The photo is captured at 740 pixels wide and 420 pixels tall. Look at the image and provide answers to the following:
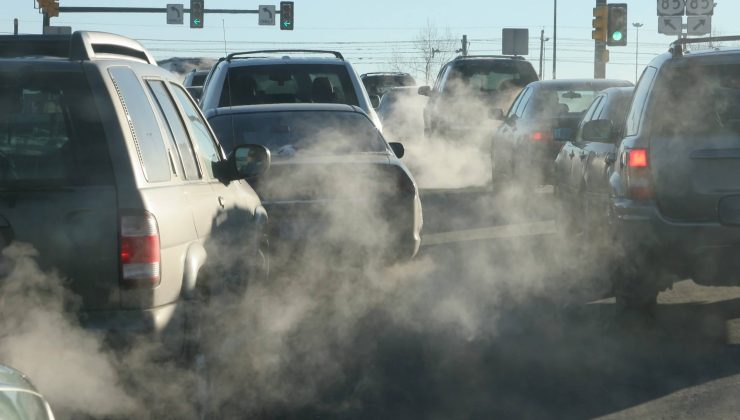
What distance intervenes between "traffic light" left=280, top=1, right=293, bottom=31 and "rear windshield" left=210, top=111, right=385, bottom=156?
125ft

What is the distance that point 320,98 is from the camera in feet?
45.7

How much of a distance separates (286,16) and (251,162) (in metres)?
42.2

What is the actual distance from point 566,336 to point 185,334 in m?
3.44

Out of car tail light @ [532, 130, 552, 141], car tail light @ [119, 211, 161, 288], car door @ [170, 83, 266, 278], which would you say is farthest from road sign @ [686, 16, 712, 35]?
car tail light @ [119, 211, 161, 288]

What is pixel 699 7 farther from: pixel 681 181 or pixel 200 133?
pixel 200 133

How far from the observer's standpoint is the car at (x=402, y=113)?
104 ft

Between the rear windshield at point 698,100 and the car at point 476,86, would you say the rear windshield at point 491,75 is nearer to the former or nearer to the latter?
the car at point 476,86

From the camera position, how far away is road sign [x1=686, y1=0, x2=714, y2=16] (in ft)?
93.0

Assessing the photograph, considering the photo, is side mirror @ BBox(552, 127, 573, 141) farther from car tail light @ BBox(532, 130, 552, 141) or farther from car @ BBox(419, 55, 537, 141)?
car @ BBox(419, 55, 537, 141)

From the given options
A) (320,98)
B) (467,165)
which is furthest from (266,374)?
(467,165)

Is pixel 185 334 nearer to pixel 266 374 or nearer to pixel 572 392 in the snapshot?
pixel 266 374

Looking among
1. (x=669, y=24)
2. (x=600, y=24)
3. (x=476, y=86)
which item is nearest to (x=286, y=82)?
(x=476, y=86)

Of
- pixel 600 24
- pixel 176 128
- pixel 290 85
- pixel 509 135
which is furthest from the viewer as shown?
pixel 600 24

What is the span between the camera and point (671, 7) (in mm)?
28078
